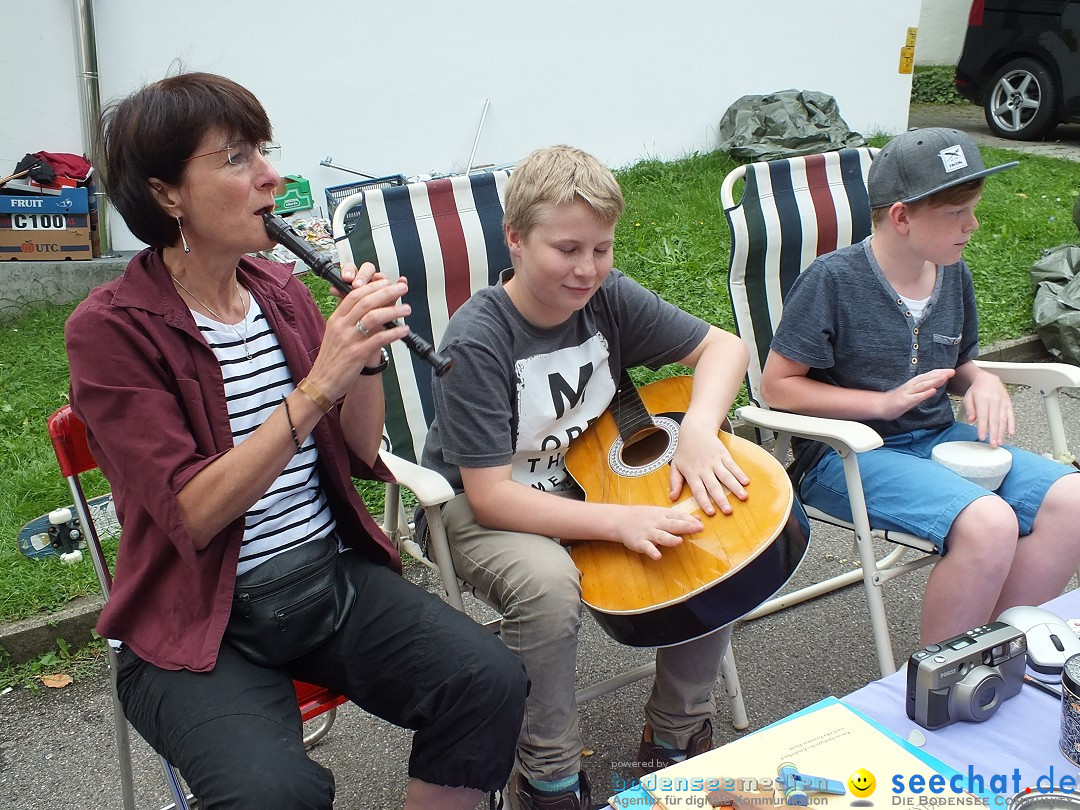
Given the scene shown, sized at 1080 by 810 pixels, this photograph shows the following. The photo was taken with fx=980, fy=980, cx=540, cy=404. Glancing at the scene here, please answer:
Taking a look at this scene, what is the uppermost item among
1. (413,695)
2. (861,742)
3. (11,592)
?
(861,742)

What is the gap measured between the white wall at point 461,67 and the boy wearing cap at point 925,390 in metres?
3.41

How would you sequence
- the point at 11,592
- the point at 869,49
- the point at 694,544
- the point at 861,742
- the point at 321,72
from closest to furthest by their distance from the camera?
the point at 861,742 → the point at 694,544 → the point at 11,592 → the point at 321,72 → the point at 869,49

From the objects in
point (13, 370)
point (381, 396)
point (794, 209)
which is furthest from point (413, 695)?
point (13, 370)

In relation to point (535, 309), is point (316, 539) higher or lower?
lower

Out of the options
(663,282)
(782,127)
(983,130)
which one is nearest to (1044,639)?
(663,282)

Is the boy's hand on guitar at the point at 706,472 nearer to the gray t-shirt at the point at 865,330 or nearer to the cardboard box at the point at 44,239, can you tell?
the gray t-shirt at the point at 865,330

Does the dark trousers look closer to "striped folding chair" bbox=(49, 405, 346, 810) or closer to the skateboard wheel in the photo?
"striped folding chair" bbox=(49, 405, 346, 810)

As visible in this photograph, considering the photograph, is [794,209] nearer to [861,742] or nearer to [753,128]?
[861,742]

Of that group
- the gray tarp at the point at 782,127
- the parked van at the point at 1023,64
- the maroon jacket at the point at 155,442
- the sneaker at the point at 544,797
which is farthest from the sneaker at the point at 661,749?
the parked van at the point at 1023,64

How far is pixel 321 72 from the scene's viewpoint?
19.2 ft

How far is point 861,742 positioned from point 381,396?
3.63 feet

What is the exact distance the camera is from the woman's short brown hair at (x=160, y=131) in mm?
1726

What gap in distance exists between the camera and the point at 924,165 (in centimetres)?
244

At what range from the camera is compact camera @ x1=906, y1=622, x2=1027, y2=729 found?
155cm
